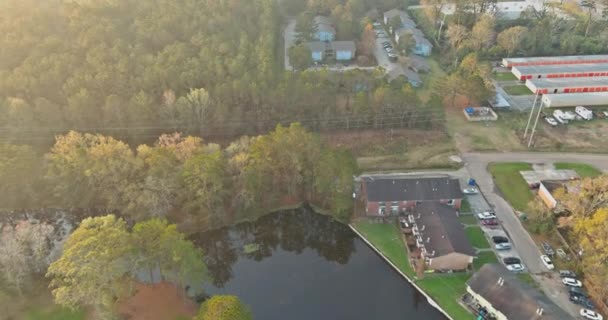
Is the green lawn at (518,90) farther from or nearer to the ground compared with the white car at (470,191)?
farther from the ground

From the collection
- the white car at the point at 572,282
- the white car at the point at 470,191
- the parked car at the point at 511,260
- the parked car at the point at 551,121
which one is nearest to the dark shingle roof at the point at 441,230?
the parked car at the point at 511,260

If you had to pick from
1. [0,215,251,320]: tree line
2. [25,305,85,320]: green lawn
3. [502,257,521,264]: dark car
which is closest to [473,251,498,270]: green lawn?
[502,257,521,264]: dark car

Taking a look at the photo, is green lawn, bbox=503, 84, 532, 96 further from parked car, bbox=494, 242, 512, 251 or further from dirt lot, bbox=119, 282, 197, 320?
dirt lot, bbox=119, 282, 197, 320

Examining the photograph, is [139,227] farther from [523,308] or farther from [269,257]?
[523,308]

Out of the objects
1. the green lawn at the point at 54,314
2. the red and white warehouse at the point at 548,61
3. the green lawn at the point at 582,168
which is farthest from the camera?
the red and white warehouse at the point at 548,61

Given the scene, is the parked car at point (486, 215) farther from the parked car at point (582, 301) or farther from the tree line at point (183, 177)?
the tree line at point (183, 177)

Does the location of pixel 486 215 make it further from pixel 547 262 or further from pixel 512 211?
pixel 547 262

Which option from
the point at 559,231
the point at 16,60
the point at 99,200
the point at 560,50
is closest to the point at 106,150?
the point at 99,200

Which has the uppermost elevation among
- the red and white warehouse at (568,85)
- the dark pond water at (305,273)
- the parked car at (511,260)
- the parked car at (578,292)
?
the red and white warehouse at (568,85)
